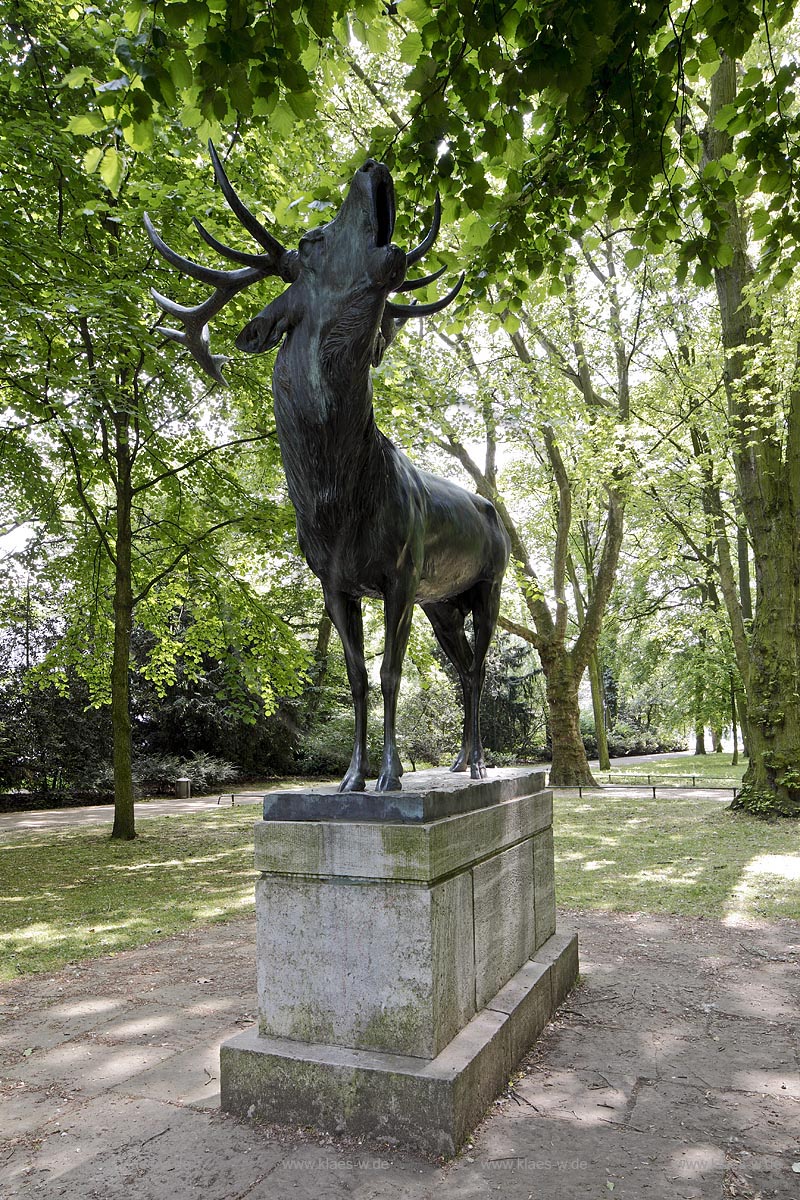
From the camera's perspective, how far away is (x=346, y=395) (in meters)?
3.28

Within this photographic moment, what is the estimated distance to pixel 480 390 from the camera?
15.6 metres

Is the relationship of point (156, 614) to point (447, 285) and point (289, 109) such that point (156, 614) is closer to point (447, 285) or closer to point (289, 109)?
point (447, 285)

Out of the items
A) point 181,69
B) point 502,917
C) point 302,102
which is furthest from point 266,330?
point 502,917


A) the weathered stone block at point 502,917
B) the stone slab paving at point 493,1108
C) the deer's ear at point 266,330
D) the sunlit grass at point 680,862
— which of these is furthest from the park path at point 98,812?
the deer's ear at point 266,330

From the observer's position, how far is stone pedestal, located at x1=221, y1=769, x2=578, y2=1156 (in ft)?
10.3

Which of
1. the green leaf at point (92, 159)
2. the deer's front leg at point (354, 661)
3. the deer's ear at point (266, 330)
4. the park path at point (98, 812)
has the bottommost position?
the park path at point (98, 812)

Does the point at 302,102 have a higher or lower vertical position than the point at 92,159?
higher

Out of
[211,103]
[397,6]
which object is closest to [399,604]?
[211,103]

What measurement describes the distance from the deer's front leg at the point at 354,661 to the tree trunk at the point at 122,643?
30.3 ft

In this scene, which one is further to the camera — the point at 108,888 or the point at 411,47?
the point at 108,888

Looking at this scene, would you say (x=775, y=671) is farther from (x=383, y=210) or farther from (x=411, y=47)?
(x=383, y=210)

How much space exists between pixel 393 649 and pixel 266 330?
1.56 metres

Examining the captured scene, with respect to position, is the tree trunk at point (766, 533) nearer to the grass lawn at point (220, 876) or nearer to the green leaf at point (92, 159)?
the grass lawn at point (220, 876)

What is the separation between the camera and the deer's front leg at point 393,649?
373 cm
